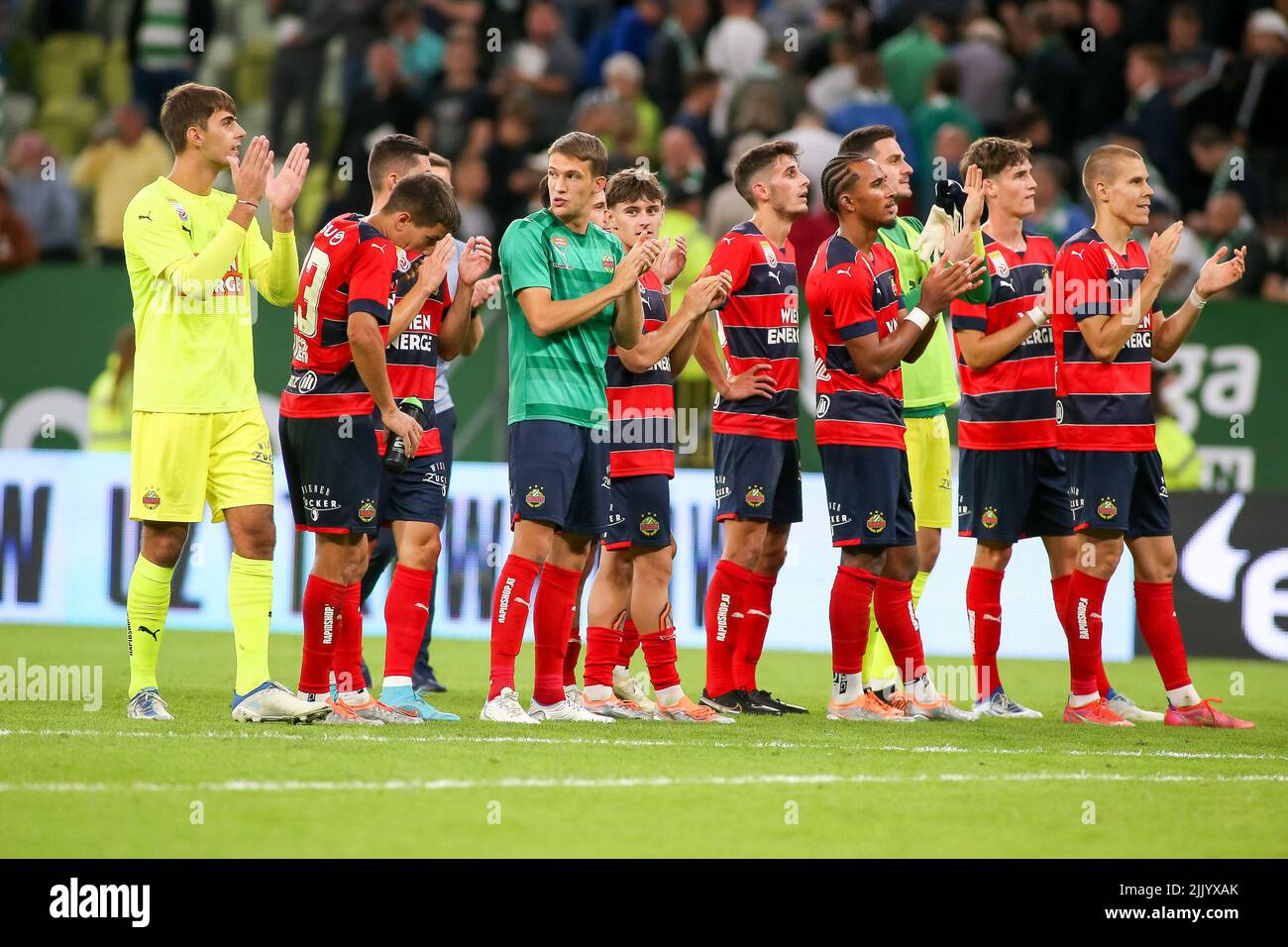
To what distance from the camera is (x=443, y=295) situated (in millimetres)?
8695

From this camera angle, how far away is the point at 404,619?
26.7 ft

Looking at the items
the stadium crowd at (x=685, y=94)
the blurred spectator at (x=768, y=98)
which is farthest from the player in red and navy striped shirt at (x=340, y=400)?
the blurred spectator at (x=768, y=98)

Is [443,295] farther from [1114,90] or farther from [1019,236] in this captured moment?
[1114,90]

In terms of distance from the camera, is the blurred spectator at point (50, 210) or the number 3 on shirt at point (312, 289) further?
the blurred spectator at point (50, 210)

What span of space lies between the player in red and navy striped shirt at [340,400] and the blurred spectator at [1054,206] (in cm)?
771

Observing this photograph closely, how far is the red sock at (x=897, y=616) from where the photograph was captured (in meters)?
8.34

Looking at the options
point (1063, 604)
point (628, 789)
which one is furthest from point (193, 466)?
point (1063, 604)

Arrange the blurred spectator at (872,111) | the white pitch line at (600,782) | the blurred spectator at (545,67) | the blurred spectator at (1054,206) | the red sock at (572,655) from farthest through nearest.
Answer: the blurred spectator at (545,67) < the blurred spectator at (872,111) < the blurred spectator at (1054,206) < the red sock at (572,655) < the white pitch line at (600,782)

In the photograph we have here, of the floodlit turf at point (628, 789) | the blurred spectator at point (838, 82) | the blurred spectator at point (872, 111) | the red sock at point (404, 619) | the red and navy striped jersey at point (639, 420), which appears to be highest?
the blurred spectator at point (838, 82)

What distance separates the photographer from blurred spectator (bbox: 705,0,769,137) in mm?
17172

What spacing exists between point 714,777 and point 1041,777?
1233mm

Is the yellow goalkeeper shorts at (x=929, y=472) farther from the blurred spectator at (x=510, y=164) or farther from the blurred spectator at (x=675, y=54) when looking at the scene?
the blurred spectator at (x=675, y=54)

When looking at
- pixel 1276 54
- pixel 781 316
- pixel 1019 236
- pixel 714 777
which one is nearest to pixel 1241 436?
pixel 1276 54

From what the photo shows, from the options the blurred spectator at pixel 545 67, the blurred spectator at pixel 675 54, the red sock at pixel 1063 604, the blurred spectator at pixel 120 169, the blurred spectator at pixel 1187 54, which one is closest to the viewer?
the red sock at pixel 1063 604
